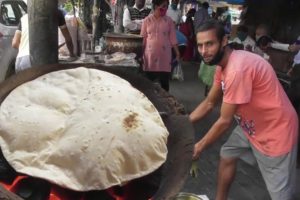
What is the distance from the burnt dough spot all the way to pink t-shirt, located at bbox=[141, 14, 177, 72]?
4.52m

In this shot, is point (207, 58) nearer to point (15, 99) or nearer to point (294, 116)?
point (294, 116)

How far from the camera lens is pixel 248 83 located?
308cm

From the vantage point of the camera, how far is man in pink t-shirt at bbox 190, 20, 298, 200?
303cm

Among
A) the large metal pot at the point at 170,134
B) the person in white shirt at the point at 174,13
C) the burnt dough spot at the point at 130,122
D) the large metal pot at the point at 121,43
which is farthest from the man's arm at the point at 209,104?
the person in white shirt at the point at 174,13

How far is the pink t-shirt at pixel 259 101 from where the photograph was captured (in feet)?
9.96

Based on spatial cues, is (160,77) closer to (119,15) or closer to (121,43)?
(121,43)

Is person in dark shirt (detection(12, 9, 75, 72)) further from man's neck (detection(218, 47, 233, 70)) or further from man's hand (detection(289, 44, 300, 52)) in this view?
man's hand (detection(289, 44, 300, 52))

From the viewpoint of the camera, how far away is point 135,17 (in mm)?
9148

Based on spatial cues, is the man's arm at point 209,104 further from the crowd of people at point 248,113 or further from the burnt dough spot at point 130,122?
the burnt dough spot at point 130,122

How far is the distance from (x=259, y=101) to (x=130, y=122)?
4.62ft

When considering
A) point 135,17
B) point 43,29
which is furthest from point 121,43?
point 43,29

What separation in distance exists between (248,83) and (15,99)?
161 centimetres

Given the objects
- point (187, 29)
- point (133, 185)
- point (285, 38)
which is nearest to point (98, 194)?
point (133, 185)

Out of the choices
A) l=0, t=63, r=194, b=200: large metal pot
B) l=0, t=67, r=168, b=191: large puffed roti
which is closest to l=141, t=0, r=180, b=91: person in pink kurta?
l=0, t=63, r=194, b=200: large metal pot
